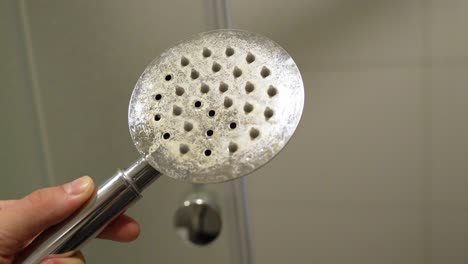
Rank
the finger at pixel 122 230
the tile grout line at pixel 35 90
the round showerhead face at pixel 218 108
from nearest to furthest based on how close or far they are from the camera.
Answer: the round showerhead face at pixel 218 108, the finger at pixel 122 230, the tile grout line at pixel 35 90

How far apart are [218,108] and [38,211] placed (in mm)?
183

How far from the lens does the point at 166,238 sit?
617mm

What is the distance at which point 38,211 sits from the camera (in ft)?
1.05

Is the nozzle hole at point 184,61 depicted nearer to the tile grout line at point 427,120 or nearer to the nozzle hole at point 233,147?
the nozzle hole at point 233,147

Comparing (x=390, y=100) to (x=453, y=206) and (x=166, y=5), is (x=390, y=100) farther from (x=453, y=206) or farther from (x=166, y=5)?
(x=166, y=5)

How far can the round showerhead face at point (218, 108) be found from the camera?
28cm

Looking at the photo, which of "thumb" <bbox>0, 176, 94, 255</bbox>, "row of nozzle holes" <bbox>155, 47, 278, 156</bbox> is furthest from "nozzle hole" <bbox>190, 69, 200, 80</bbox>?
"thumb" <bbox>0, 176, 94, 255</bbox>

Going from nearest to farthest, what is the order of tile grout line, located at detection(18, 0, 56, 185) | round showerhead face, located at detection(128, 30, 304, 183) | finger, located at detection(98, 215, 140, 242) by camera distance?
round showerhead face, located at detection(128, 30, 304, 183)
finger, located at detection(98, 215, 140, 242)
tile grout line, located at detection(18, 0, 56, 185)

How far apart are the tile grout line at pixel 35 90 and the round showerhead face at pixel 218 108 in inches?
13.6

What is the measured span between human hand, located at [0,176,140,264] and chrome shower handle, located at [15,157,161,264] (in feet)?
0.04

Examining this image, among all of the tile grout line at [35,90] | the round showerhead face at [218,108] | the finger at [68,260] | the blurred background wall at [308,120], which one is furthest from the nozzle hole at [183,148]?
the tile grout line at [35,90]

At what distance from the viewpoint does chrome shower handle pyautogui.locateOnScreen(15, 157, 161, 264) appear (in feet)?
0.96

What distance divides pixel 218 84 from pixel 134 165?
0.31 feet

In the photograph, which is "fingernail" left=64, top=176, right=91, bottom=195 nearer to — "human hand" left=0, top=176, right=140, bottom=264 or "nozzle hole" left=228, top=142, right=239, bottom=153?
"human hand" left=0, top=176, right=140, bottom=264
